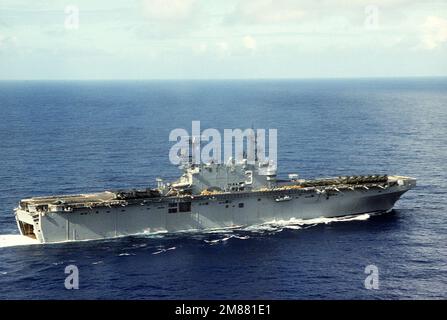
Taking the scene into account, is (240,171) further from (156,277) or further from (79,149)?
(79,149)

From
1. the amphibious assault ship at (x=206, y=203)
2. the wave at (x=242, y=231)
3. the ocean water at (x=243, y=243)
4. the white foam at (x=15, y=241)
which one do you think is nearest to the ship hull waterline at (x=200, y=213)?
the amphibious assault ship at (x=206, y=203)

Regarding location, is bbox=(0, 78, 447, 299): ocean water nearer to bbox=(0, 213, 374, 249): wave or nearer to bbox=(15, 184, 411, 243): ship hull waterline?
bbox=(0, 213, 374, 249): wave

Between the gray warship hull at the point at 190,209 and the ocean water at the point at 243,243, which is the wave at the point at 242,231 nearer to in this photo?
the ocean water at the point at 243,243

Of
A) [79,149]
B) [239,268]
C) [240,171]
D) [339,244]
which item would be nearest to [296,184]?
[240,171]

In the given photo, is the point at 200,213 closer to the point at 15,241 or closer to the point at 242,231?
the point at 242,231

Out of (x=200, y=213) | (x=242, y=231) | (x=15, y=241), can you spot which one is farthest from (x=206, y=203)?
(x=15, y=241)

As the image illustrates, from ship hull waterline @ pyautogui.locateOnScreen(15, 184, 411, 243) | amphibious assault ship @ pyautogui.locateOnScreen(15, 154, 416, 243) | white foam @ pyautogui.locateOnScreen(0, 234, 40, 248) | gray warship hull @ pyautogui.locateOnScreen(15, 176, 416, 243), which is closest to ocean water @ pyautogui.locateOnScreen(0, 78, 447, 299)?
white foam @ pyautogui.locateOnScreen(0, 234, 40, 248)
